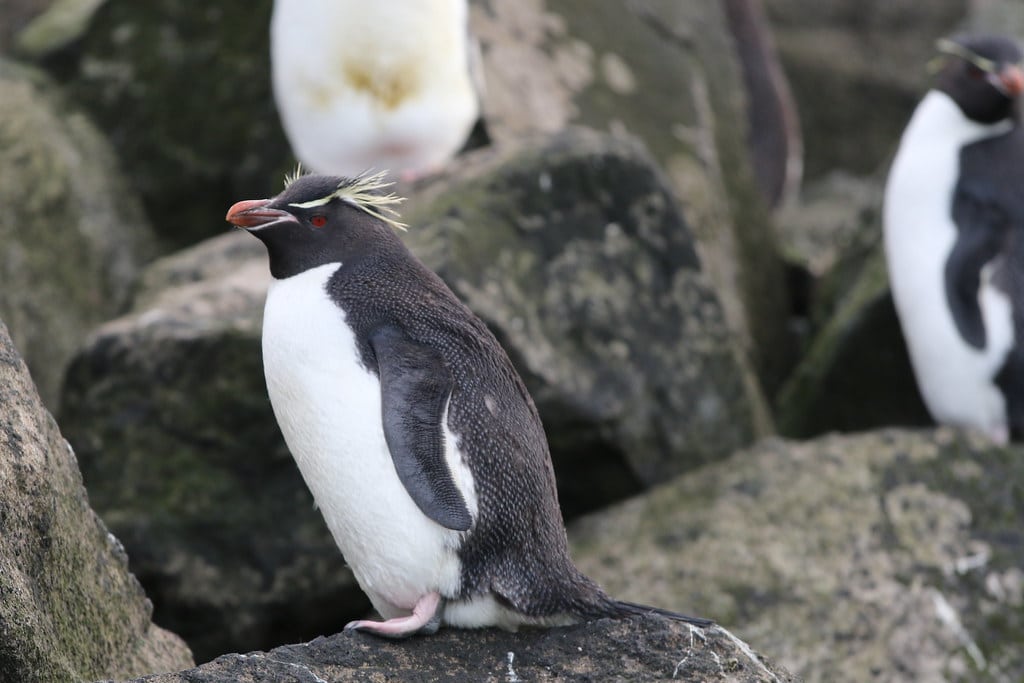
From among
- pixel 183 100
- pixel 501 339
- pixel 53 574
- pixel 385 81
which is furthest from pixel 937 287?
pixel 53 574

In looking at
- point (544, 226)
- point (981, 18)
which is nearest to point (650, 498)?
point (544, 226)

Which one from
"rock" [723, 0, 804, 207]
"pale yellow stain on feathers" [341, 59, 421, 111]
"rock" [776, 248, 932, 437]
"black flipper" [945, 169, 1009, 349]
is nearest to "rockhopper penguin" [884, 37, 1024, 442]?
"black flipper" [945, 169, 1009, 349]

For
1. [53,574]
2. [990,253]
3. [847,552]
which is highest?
[990,253]

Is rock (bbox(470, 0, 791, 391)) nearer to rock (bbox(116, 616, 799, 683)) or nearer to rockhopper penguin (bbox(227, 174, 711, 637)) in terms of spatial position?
rockhopper penguin (bbox(227, 174, 711, 637))

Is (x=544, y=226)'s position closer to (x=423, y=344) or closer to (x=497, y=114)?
(x=497, y=114)

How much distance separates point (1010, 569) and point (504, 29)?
137 inches

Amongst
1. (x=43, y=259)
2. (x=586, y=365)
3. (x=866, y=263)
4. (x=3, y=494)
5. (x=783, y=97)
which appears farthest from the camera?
(x=783, y=97)

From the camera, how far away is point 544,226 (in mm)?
4934

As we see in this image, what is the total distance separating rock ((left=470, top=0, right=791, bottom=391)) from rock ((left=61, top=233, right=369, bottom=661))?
2.06m

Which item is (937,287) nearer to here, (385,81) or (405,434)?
(385,81)

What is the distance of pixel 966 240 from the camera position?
5.57 metres

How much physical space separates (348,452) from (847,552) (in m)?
2.13

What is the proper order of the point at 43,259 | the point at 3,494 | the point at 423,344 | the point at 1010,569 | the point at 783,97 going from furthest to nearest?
1. the point at 783,97
2. the point at 43,259
3. the point at 1010,569
4. the point at 423,344
5. the point at 3,494

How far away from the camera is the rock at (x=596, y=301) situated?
15.2 feet
